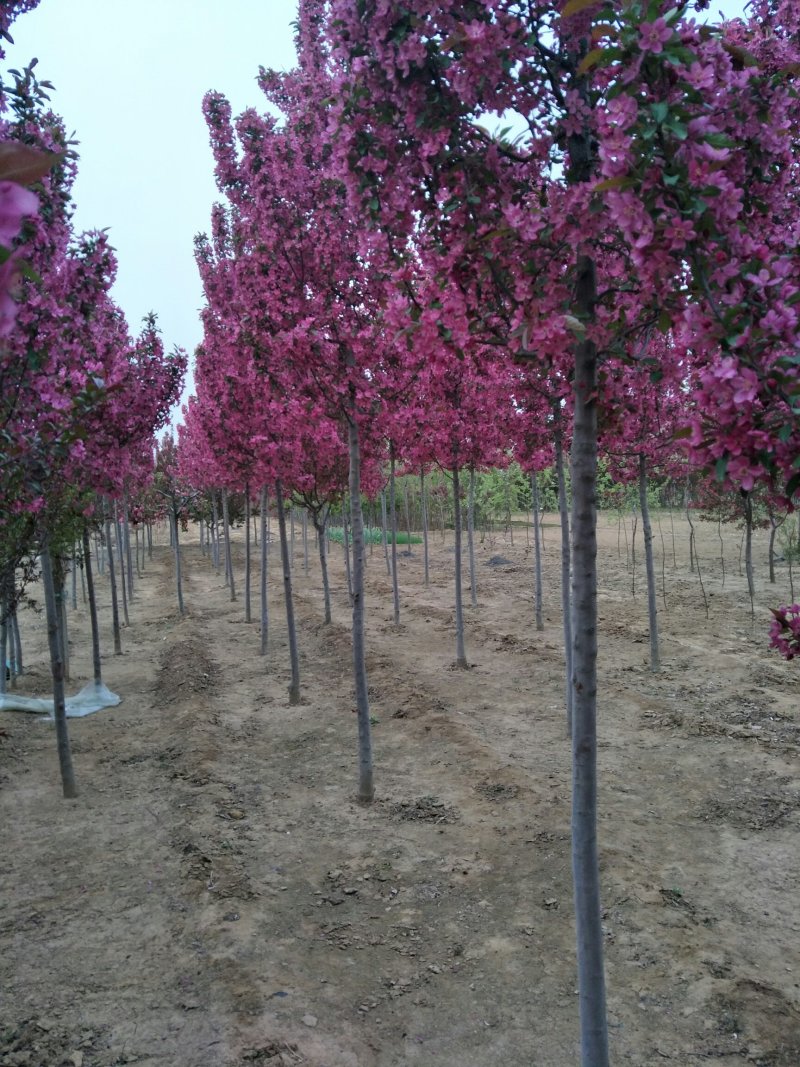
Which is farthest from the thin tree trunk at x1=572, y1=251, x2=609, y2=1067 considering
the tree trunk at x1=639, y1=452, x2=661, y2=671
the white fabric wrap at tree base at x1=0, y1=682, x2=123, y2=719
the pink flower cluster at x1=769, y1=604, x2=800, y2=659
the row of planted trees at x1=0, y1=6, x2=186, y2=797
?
the white fabric wrap at tree base at x1=0, y1=682, x2=123, y2=719

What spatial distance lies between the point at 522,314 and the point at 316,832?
461 centimetres

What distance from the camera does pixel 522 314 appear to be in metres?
2.83

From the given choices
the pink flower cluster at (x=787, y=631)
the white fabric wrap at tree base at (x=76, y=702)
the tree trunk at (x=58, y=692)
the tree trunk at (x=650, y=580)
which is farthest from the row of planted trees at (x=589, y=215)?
the white fabric wrap at tree base at (x=76, y=702)

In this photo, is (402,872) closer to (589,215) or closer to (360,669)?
(360,669)

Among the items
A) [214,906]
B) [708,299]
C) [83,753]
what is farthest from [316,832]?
[708,299]

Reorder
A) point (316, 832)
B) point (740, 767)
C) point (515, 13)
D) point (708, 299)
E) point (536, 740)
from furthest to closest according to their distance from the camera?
1. point (536, 740)
2. point (740, 767)
3. point (316, 832)
4. point (515, 13)
5. point (708, 299)

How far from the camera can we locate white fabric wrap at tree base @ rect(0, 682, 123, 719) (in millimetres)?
9430

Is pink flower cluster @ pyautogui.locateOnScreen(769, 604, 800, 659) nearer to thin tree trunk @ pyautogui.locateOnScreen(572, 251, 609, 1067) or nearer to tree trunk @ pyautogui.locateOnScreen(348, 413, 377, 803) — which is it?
thin tree trunk @ pyautogui.locateOnScreen(572, 251, 609, 1067)

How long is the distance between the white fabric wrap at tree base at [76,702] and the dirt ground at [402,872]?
0.77 feet

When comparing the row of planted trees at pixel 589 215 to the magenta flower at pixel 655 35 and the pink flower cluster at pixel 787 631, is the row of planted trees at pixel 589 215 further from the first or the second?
the pink flower cluster at pixel 787 631

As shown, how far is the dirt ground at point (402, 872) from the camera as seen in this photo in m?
3.68

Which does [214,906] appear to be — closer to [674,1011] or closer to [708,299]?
[674,1011]

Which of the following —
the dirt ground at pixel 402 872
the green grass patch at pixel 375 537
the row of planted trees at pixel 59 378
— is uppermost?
the row of planted trees at pixel 59 378

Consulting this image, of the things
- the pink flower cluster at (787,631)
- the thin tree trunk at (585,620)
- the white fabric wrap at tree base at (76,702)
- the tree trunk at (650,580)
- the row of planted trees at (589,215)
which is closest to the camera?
the row of planted trees at (589,215)
